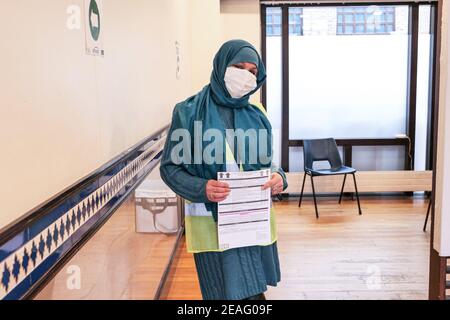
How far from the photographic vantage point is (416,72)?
6.28 metres

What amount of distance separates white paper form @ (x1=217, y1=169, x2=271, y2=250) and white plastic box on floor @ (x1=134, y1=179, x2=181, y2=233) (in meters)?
0.91

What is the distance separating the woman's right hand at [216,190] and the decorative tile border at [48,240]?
0.42 m

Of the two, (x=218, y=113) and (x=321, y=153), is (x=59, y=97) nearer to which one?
(x=218, y=113)

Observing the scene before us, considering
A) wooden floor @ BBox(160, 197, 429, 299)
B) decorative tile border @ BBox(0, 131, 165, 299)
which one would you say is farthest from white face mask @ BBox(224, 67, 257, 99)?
wooden floor @ BBox(160, 197, 429, 299)

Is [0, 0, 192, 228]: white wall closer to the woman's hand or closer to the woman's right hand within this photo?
the woman's right hand

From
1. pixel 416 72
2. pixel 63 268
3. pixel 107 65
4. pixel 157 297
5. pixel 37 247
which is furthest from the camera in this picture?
pixel 416 72

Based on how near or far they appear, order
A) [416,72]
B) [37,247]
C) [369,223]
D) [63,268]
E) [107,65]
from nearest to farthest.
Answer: [37,247]
[63,268]
[107,65]
[369,223]
[416,72]

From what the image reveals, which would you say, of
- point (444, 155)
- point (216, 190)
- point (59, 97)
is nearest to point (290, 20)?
point (444, 155)

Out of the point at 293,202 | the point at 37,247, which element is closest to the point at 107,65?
the point at 37,247

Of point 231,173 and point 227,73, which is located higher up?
point 227,73

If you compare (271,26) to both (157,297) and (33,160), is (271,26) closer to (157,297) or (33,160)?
(157,297)

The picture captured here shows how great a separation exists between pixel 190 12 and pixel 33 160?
4.25m

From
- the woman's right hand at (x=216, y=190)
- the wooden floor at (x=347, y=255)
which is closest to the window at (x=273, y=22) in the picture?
the wooden floor at (x=347, y=255)

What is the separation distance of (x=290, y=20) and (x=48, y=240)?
540 centimetres
